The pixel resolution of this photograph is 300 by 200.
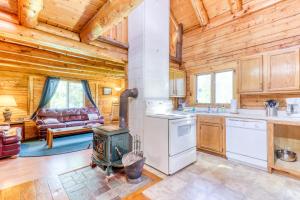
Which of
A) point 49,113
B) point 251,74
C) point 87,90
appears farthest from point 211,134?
point 87,90

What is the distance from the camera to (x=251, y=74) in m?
3.06

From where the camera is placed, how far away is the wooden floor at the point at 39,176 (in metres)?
1.92

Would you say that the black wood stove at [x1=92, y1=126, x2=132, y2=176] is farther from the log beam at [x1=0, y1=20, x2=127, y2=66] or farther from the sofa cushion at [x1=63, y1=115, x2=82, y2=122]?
the sofa cushion at [x1=63, y1=115, x2=82, y2=122]

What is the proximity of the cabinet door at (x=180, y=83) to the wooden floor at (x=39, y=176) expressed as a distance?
99.3 inches

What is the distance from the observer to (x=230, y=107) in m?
3.60

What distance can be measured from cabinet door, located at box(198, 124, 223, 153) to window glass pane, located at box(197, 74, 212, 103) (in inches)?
41.6

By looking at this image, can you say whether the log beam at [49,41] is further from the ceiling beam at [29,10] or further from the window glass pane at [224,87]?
the window glass pane at [224,87]

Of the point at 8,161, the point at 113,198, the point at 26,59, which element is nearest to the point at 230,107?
the point at 113,198

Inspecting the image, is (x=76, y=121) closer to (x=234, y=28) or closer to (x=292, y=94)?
(x=234, y=28)

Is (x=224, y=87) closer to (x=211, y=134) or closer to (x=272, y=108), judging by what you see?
(x=272, y=108)

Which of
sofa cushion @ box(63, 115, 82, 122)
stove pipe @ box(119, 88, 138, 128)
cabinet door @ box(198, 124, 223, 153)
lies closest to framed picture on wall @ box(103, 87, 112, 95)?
sofa cushion @ box(63, 115, 82, 122)

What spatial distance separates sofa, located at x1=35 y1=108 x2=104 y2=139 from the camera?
15.7 feet

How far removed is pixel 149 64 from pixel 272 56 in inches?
91.8

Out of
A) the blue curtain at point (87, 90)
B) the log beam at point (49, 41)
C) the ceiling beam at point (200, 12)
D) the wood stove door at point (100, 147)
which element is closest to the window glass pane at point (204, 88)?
the ceiling beam at point (200, 12)
